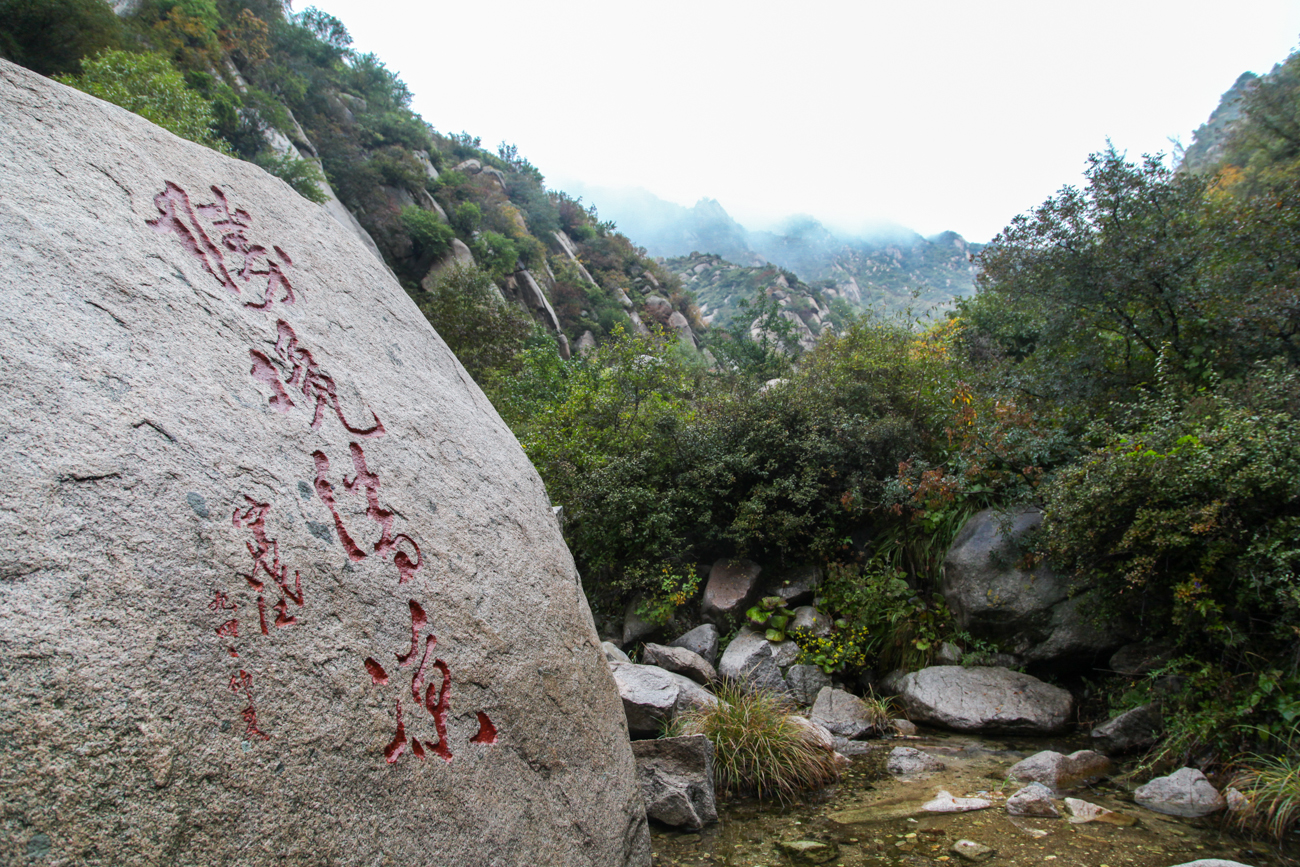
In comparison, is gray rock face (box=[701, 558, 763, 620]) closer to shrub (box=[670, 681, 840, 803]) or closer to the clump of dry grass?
shrub (box=[670, 681, 840, 803])

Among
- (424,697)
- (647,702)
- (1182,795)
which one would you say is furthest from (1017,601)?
(424,697)

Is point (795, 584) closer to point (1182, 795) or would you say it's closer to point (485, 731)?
point (1182, 795)

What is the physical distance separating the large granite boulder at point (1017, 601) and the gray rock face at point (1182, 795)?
5.19 feet

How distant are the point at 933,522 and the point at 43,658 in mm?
7735

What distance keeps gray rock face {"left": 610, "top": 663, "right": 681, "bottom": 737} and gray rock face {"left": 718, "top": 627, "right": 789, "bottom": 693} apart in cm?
139

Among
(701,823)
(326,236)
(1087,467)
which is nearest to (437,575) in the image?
(326,236)

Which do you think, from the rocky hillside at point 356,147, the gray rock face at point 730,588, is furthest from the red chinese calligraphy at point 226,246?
the rocky hillside at point 356,147

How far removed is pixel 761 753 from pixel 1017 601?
11.2 ft

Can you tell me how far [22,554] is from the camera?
1.55 m

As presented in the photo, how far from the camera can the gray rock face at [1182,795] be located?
3.93 metres

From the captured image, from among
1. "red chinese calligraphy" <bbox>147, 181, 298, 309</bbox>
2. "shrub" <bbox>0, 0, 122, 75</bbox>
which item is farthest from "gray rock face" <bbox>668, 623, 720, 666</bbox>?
"shrub" <bbox>0, 0, 122, 75</bbox>

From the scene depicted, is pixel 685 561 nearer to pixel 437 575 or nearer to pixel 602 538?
pixel 602 538

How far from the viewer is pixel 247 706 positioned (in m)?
1.81

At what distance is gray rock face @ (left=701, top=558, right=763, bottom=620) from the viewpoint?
8.15 meters
